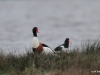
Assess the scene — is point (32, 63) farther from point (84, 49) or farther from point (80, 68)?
point (84, 49)

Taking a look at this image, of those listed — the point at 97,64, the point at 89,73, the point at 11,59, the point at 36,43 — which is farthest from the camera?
the point at 36,43

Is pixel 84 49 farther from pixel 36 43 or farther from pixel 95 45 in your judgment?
pixel 36 43

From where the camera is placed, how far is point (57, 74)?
33.2ft

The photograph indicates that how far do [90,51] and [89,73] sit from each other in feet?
8.55

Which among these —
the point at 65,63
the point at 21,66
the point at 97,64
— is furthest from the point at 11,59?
the point at 97,64

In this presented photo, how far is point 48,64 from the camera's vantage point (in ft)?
35.7

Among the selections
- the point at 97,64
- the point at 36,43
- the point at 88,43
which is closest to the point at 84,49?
the point at 88,43

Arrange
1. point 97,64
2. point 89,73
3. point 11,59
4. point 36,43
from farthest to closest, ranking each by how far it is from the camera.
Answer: point 36,43
point 11,59
point 97,64
point 89,73

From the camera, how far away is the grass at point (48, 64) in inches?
409

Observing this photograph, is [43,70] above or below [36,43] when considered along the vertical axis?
below

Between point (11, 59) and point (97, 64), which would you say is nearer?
point (97, 64)

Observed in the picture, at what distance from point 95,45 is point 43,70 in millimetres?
2774

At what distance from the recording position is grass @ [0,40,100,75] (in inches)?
409

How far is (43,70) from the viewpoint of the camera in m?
10.7
